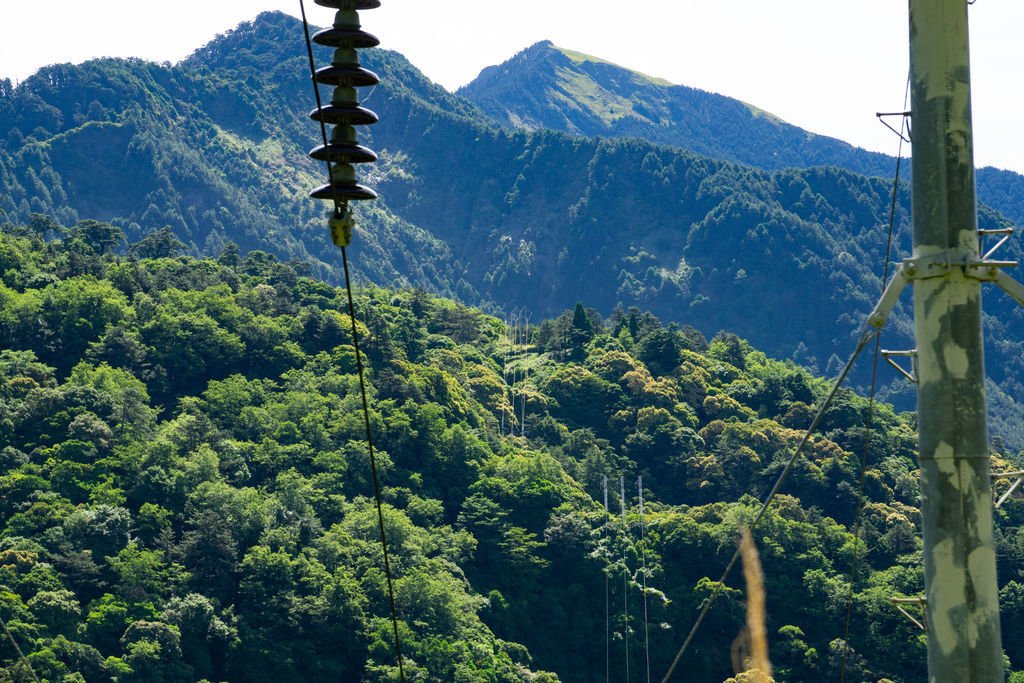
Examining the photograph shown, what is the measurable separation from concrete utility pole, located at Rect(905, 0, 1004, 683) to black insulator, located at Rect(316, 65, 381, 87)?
4.12m

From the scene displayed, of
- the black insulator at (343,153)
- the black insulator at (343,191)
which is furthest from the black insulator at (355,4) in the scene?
the black insulator at (343,191)

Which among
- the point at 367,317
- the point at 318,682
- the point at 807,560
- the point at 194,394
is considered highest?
the point at 367,317

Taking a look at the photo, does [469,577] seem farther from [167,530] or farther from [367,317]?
[367,317]

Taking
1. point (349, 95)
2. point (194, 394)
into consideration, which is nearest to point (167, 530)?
point (194, 394)

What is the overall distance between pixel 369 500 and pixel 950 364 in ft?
286

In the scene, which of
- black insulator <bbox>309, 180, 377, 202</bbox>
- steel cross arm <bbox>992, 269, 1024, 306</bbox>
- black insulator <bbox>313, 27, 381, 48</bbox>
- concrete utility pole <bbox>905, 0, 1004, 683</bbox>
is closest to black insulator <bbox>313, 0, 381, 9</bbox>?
black insulator <bbox>313, 27, 381, 48</bbox>

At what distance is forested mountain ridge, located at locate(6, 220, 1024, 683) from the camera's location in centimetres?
8062

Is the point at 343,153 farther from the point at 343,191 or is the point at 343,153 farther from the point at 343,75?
the point at 343,75

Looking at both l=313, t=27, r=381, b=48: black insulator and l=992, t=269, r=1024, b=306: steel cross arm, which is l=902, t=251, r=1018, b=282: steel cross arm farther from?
l=313, t=27, r=381, b=48: black insulator

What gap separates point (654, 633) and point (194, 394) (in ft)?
124

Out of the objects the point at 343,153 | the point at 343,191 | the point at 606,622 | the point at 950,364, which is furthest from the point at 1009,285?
the point at 606,622

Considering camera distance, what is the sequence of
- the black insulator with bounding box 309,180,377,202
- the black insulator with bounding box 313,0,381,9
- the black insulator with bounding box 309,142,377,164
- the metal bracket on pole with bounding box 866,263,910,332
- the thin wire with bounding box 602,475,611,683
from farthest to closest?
the thin wire with bounding box 602,475,611,683
the black insulator with bounding box 313,0,381,9
the black insulator with bounding box 309,142,377,164
the black insulator with bounding box 309,180,377,202
the metal bracket on pole with bounding box 866,263,910,332

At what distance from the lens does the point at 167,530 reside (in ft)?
284

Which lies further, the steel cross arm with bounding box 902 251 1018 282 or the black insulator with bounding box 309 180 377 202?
the black insulator with bounding box 309 180 377 202
